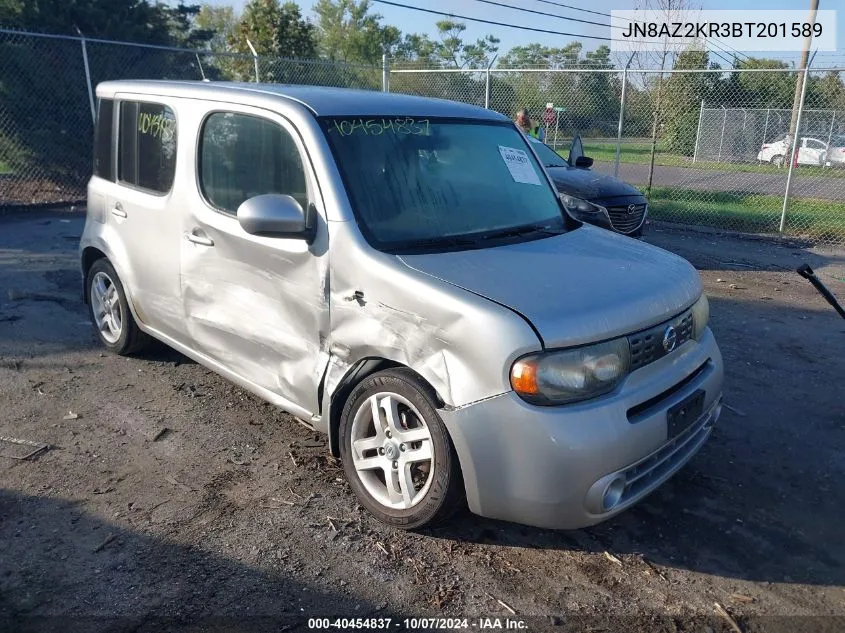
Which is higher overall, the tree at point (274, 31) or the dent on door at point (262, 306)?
the tree at point (274, 31)

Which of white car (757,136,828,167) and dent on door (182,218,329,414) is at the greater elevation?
white car (757,136,828,167)

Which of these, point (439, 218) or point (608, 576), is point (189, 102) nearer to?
point (439, 218)

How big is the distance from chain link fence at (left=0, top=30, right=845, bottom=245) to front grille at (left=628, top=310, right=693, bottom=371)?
532 cm

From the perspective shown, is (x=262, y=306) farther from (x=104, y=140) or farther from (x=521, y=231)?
(x=104, y=140)

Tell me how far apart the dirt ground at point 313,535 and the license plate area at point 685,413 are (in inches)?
21.9

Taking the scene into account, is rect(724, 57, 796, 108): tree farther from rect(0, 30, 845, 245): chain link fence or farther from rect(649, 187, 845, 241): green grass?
rect(649, 187, 845, 241): green grass

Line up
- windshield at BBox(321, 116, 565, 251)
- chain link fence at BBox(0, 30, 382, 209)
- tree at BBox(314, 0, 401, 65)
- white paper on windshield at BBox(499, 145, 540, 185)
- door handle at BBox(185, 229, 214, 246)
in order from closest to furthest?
1. windshield at BBox(321, 116, 565, 251)
2. door handle at BBox(185, 229, 214, 246)
3. white paper on windshield at BBox(499, 145, 540, 185)
4. chain link fence at BBox(0, 30, 382, 209)
5. tree at BBox(314, 0, 401, 65)

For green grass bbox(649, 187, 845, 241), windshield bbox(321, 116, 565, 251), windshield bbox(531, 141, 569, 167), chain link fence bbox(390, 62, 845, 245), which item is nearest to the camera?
windshield bbox(321, 116, 565, 251)

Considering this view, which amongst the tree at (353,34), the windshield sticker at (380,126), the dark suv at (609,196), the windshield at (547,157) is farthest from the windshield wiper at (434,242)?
the tree at (353,34)

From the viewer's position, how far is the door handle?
3938mm

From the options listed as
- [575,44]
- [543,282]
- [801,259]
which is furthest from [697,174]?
[575,44]

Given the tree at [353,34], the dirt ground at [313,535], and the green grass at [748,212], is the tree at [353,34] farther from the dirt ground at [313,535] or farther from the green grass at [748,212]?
the dirt ground at [313,535]

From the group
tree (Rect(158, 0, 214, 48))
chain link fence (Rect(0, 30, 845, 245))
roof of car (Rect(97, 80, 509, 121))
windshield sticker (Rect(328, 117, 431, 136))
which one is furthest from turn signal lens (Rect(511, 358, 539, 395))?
tree (Rect(158, 0, 214, 48))

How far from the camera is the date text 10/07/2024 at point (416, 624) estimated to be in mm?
2678
